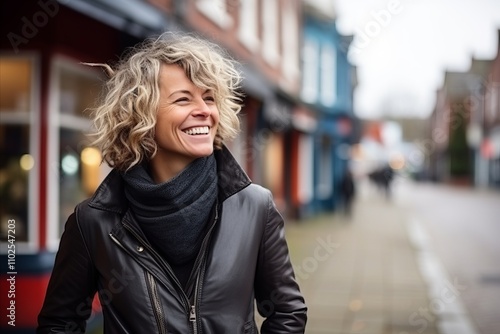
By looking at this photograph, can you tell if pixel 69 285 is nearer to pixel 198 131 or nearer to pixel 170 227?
pixel 170 227

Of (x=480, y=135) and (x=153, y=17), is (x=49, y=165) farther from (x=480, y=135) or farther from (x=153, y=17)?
(x=480, y=135)

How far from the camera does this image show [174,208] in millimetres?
1834

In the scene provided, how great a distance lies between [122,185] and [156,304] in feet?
1.40

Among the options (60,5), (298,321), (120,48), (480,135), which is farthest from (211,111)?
(480,135)

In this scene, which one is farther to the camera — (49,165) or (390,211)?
(390,211)

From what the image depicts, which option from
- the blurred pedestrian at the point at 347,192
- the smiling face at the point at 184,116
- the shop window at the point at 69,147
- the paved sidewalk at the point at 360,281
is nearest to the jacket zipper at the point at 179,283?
the smiling face at the point at 184,116

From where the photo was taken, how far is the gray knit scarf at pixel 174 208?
1819 millimetres

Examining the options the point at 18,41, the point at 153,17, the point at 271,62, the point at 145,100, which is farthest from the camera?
the point at 271,62

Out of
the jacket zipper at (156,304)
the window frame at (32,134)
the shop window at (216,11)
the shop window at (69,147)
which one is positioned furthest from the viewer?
the shop window at (216,11)

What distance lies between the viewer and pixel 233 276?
6.07 ft

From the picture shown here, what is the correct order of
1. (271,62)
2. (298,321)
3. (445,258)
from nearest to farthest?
1. (298,321)
2. (445,258)
3. (271,62)

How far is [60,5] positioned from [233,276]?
357 centimetres

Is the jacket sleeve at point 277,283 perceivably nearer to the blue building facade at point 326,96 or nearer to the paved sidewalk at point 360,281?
the paved sidewalk at point 360,281

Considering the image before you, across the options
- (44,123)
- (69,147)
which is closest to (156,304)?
(44,123)
